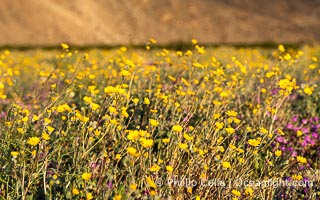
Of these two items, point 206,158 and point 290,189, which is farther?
point 290,189

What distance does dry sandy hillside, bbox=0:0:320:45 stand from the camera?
126ft

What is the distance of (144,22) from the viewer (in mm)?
42094

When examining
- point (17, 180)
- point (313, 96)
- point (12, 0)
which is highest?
point (12, 0)

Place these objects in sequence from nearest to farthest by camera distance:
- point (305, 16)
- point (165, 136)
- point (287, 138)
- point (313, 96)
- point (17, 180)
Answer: point (17, 180), point (165, 136), point (287, 138), point (313, 96), point (305, 16)

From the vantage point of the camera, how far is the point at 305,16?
153 feet

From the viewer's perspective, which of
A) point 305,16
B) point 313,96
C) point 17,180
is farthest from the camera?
point 305,16

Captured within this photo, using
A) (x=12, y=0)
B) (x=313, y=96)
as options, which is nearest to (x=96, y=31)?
(x=12, y=0)

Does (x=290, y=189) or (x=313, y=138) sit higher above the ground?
(x=313, y=138)

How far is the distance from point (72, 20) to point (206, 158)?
3858 centimetres

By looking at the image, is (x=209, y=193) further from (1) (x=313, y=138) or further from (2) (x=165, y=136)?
(1) (x=313, y=138)

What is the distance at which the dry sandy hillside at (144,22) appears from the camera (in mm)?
38312

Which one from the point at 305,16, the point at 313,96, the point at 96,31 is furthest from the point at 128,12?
the point at 313,96

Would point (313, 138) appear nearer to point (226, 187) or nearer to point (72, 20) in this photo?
point (226, 187)

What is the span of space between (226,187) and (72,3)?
4114cm
